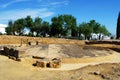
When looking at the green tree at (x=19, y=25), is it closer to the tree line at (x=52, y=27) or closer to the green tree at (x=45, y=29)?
the tree line at (x=52, y=27)

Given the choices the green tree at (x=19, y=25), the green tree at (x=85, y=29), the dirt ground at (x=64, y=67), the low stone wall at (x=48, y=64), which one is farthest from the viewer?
the green tree at (x=85, y=29)

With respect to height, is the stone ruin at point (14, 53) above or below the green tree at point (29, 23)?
below

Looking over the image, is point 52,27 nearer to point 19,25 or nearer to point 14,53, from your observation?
point 19,25

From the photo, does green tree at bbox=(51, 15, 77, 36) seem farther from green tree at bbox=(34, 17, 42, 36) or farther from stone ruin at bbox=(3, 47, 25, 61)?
stone ruin at bbox=(3, 47, 25, 61)

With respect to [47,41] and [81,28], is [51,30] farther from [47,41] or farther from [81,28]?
[47,41]

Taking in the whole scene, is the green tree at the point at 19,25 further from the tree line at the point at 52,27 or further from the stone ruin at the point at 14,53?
the stone ruin at the point at 14,53

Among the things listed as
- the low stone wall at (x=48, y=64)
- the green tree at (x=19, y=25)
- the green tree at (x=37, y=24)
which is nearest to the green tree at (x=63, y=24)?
the green tree at (x=37, y=24)

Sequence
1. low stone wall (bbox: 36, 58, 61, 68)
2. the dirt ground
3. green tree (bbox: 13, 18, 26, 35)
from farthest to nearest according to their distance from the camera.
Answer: green tree (bbox: 13, 18, 26, 35) → low stone wall (bbox: 36, 58, 61, 68) → the dirt ground

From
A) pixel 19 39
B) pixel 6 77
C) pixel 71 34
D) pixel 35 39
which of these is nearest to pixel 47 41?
pixel 35 39

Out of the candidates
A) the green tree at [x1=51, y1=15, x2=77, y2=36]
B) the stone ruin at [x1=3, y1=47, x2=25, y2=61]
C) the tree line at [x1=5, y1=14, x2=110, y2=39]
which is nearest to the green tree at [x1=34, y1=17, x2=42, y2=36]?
the tree line at [x1=5, y1=14, x2=110, y2=39]

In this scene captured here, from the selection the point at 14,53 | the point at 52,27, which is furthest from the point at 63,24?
the point at 14,53

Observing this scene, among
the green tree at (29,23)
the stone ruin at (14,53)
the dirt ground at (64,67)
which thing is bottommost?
the dirt ground at (64,67)

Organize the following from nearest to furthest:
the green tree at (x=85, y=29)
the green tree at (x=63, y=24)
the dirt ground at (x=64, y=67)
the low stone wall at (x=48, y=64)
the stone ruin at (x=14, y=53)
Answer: the dirt ground at (x=64, y=67)
the low stone wall at (x=48, y=64)
the stone ruin at (x=14, y=53)
the green tree at (x=63, y=24)
the green tree at (x=85, y=29)

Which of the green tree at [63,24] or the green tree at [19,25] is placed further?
the green tree at [19,25]
